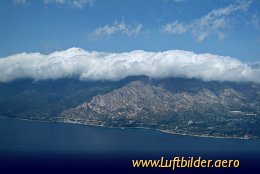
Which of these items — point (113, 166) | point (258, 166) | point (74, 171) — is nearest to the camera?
point (74, 171)

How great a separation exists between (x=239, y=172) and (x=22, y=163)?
93.5m

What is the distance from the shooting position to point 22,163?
172375mm

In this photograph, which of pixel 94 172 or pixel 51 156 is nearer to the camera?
pixel 94 172

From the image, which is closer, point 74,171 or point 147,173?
point 147,173

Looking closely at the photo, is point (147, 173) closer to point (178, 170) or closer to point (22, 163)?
point (178, 170)

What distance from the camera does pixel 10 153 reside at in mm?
194750

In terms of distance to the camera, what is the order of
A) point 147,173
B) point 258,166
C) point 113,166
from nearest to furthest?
1. point 147,173
2. point 113,166
3. point 258,166

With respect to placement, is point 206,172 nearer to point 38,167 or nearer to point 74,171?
point 74,171

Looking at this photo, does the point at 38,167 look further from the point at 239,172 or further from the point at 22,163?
the point at 239,172

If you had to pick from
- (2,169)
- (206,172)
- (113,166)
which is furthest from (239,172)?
(2,169)

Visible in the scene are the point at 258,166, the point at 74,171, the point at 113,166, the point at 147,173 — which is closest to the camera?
the point at 147,173

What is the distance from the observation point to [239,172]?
16912cm

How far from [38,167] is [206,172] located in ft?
230

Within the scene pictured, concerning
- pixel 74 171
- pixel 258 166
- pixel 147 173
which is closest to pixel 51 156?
pixel 74 171
